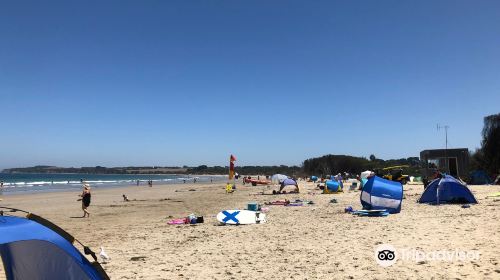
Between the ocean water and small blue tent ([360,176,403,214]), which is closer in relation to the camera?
small blue tent ([360,176,403,214])

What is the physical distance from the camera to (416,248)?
8094 millimetres

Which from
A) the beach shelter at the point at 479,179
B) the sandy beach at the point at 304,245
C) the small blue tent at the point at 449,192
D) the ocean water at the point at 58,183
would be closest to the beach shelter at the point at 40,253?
the sandy beach at the point at 304,245

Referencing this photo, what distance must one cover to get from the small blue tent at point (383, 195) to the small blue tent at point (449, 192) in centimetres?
282

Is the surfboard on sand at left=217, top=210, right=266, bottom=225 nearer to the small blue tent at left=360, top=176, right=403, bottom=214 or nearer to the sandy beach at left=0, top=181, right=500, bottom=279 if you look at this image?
the sandy beach at left=0, top=181, right=500, bottom=279

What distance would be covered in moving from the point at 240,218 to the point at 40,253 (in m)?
7.86

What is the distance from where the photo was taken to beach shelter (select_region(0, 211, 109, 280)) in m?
4.43

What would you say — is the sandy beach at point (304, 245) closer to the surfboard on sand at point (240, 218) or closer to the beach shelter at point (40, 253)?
the surfboard on sand at point (240, 218)

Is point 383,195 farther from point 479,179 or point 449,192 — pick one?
point 479,179

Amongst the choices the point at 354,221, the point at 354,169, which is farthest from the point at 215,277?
the point at 354,169

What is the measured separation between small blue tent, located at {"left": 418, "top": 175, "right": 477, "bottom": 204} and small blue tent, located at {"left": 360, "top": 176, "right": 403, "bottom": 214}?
2.82 metres

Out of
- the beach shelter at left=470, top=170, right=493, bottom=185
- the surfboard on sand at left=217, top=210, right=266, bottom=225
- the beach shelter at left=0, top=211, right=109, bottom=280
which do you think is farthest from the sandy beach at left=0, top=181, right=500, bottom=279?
the beach shelter at left=470, top=170, right=493, bottom=185

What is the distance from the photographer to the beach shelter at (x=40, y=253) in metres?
4.43

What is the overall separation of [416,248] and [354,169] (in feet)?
249

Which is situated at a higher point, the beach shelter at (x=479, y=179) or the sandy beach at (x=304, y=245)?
the beach shelter at (x=479, y=179)
